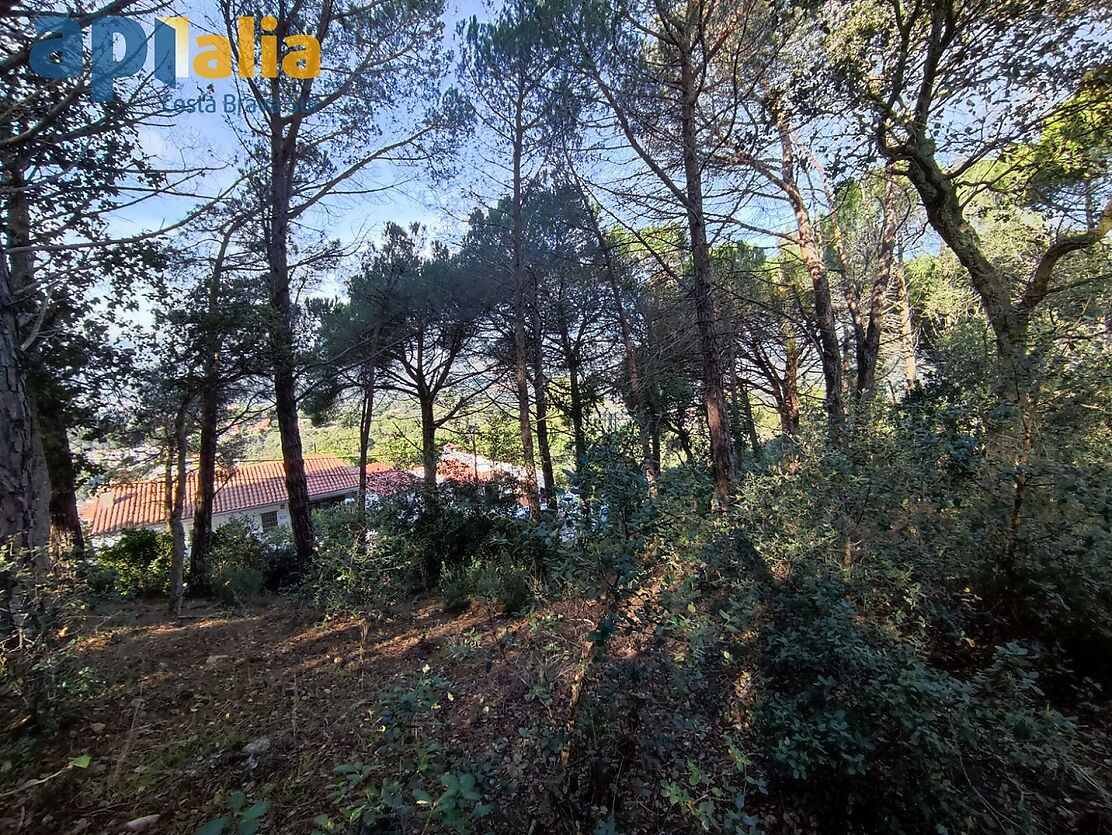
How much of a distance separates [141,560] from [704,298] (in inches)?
416

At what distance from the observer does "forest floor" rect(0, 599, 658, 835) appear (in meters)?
1.76

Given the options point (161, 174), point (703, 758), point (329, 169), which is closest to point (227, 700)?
point (703, 758)

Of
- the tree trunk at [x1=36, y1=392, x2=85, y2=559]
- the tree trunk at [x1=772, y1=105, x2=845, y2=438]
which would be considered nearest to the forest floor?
the tree trunk at [x1=36, y1=392, x2=85, y2=559]

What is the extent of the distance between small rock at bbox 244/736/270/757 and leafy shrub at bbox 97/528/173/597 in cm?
672

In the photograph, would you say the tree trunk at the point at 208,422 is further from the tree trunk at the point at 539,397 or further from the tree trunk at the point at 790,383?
the tree trunk at the point at 790,383

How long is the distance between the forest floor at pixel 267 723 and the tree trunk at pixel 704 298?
3.12 meters

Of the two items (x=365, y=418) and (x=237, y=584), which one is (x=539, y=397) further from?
(x=237, y=584)

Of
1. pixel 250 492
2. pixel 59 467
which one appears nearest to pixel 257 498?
pixel 250 492

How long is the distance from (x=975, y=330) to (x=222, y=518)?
74.6 feet

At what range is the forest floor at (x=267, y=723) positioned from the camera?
176cm

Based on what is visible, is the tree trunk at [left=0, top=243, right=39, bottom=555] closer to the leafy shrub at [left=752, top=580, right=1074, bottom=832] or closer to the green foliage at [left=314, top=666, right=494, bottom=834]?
the green foliage at [left=314, top=666, right=494, bottom=834]

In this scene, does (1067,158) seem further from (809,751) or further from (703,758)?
A: (703,758)

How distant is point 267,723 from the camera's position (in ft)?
8.55

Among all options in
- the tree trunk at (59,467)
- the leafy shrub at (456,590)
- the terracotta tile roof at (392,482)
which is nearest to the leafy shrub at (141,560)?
the tree trunk at (59,467)
